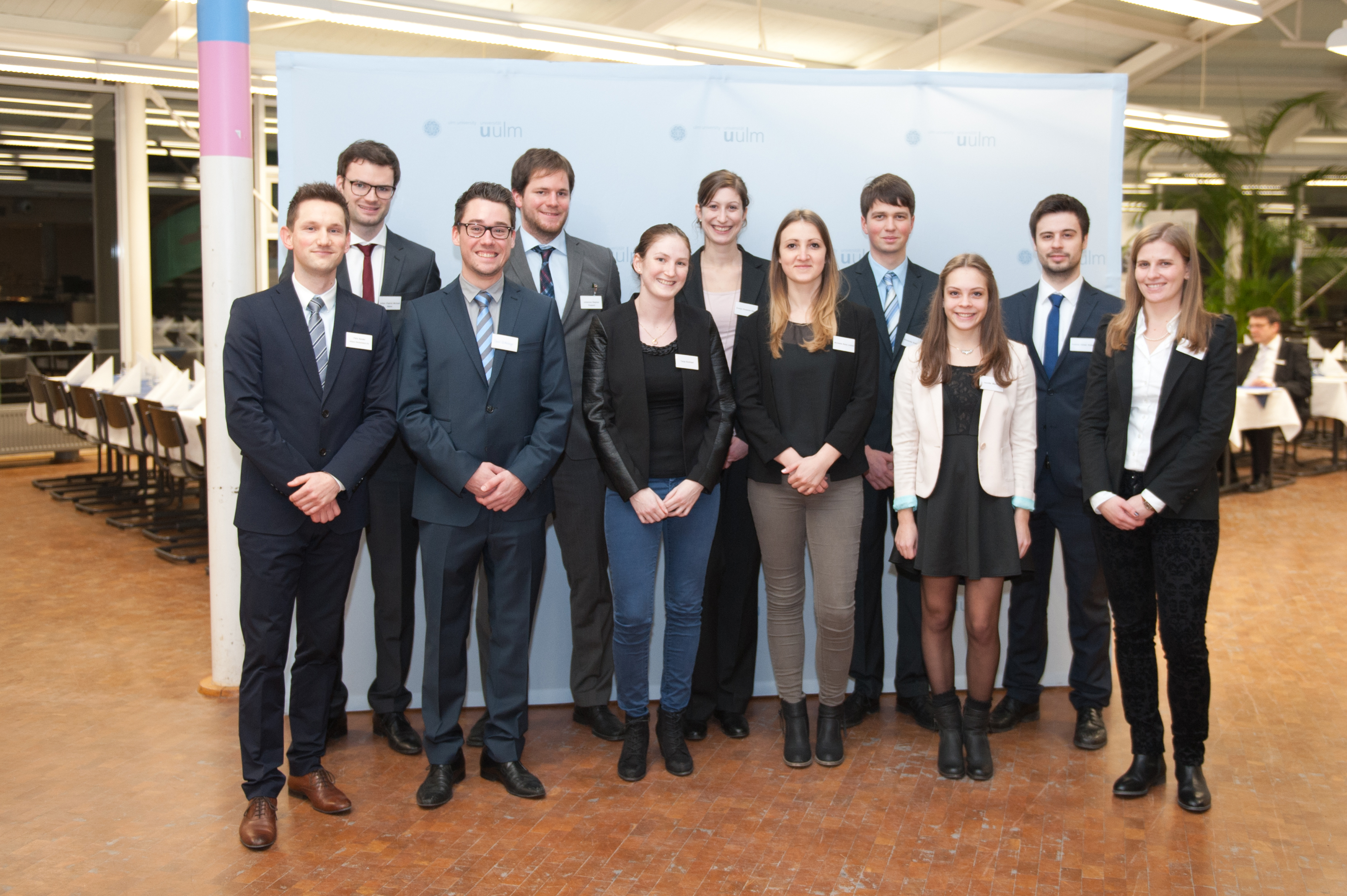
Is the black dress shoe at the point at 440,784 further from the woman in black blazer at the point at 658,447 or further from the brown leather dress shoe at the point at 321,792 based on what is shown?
the woman in black blazer at the point at 658,447

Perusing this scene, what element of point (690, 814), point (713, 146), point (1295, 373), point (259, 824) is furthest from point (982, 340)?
point (1295, 373)

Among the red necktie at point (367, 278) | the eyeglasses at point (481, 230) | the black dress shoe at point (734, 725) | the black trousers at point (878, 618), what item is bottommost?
the black dress shoe at point (734, 725)

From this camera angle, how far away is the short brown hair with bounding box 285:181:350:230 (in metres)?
2.88

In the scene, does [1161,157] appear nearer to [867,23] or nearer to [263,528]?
[867,23]

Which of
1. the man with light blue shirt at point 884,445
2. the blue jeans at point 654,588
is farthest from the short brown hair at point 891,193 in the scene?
the blue jeans at point 654,588

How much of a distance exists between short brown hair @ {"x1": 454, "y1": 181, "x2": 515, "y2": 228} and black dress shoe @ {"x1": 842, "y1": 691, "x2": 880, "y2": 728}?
6.73 ft

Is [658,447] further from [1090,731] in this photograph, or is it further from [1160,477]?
[1090,731]

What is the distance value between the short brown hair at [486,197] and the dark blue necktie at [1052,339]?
1.85 meters

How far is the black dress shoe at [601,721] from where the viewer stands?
3645mm

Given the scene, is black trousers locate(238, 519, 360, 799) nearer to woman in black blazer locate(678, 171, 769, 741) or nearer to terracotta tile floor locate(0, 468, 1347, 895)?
terracotta tile floor locate(0, 468, 1347, 895)

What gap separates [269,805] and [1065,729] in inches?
105

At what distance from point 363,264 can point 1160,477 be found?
102 inches

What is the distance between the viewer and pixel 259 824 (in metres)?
2.86

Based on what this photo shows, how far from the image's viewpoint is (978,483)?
3.20m
